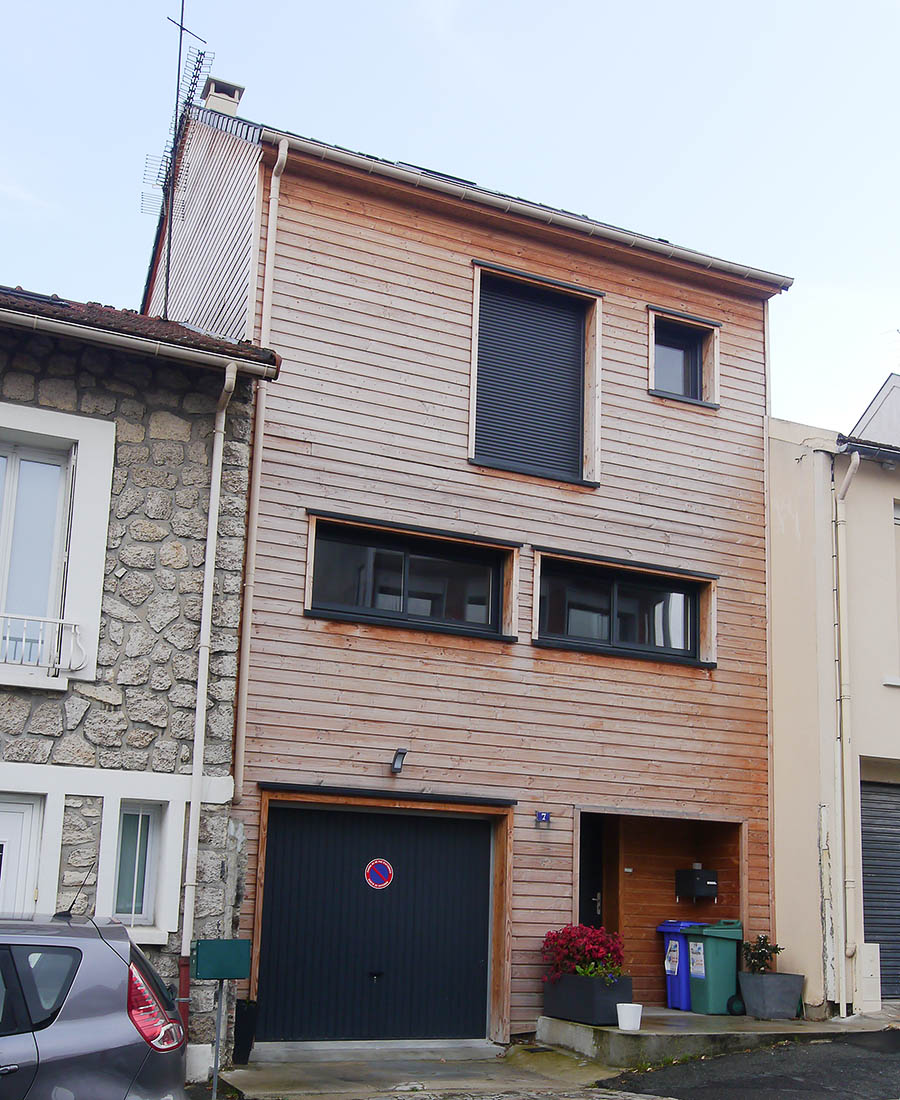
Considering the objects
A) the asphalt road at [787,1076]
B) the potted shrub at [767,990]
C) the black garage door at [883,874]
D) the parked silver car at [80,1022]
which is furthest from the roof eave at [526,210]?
the parked silver car at [80,1022]

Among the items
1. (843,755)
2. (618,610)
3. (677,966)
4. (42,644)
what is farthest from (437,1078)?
(843,755)

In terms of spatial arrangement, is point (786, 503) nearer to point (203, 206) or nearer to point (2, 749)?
point (203, 206)

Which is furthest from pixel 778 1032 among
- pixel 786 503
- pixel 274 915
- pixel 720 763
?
pixel 786 503

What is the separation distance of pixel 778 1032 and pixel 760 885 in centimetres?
201

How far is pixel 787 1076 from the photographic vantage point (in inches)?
431

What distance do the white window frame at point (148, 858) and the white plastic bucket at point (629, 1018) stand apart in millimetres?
4260

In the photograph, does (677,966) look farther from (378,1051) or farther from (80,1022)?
(80,1022)

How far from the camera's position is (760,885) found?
14.1 m

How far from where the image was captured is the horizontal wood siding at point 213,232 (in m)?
13.5

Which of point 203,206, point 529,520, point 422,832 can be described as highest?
point 203,206

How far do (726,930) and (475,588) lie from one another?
4.35 m

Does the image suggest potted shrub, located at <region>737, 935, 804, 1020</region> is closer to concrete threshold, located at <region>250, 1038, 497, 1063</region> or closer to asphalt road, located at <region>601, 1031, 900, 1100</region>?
asphalt road, located at <region>601, 1031, 900, 1100</region>

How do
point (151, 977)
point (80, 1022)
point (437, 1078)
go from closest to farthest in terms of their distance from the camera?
1. point (80, 1022)
2. point (151, 977)
3. point (437, 1078)

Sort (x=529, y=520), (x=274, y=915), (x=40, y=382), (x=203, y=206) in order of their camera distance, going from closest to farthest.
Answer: (x=40, y=382) → (x=274, y=915) → (x=529, y=520) → (x=203, y=206)
